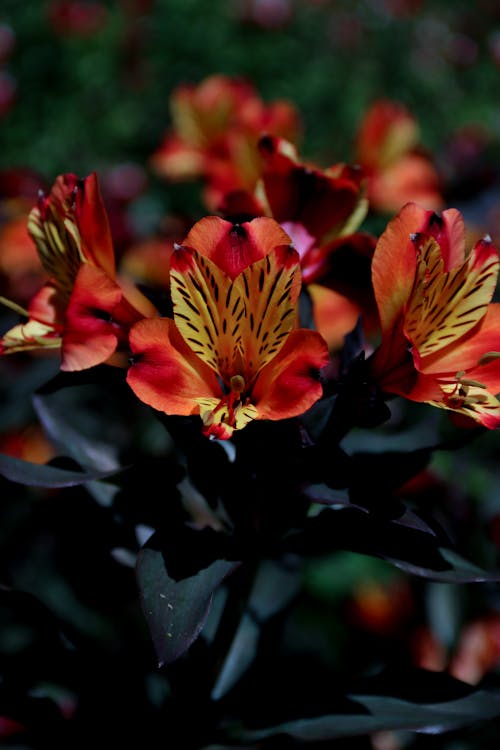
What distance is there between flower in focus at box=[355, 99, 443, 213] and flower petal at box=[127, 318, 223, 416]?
1165 mm

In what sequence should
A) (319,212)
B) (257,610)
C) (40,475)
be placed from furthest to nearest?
(257,610) < (319,212) < (40,475)

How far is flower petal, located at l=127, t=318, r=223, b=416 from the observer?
63cm

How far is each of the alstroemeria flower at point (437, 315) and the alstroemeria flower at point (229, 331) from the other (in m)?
0.09

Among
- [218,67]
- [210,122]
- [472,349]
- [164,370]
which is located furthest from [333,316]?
[218,67]

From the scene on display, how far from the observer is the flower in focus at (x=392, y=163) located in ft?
5.74

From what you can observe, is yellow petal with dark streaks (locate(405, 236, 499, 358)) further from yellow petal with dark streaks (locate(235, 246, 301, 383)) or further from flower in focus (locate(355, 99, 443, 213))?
flower in focus (locate(355, 99, 443, 213))

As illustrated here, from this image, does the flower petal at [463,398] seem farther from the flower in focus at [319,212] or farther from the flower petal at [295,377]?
the flower in focus at [319,212]

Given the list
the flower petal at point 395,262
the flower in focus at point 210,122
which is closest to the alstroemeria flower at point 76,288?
the flower petal at point 395,262

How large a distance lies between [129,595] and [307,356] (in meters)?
0.60

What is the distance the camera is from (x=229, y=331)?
0.69 m

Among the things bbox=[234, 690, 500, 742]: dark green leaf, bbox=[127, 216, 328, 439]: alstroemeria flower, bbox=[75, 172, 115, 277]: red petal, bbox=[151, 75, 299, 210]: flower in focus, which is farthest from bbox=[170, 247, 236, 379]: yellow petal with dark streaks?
bbox=[151, 75, 299, 210]: flower in focus

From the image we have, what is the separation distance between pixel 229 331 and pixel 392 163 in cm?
125

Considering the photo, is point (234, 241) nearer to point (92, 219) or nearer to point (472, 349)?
point (92, 219)

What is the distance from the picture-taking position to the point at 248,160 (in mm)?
1509
